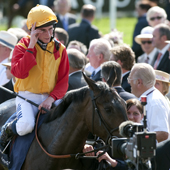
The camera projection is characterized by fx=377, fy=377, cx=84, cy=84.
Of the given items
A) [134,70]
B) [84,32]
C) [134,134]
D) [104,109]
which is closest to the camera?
[134,134]

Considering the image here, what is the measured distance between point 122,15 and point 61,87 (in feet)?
61.5

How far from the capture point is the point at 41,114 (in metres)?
4.57

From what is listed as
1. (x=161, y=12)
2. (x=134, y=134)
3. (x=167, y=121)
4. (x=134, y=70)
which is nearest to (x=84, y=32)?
(x=161, y=12)

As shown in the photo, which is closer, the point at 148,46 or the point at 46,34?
the point at 46,34

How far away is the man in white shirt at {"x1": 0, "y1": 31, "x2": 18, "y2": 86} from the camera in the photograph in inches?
268

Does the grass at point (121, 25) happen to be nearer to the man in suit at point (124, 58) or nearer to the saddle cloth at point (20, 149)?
the man in suit at point (124, 58)

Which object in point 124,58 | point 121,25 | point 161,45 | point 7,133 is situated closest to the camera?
point 7,133

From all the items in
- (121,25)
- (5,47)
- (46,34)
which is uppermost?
(46,34)

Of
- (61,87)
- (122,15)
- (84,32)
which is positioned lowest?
(122,15)

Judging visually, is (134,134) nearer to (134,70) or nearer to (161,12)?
(134,70)

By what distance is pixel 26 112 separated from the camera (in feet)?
14.5

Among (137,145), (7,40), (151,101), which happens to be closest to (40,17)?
(151,101)

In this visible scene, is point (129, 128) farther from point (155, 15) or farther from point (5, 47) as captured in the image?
point (155, 15)

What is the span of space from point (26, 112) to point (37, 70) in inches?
20.4
